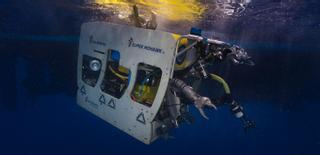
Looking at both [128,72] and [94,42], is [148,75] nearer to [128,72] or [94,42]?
[128,72]

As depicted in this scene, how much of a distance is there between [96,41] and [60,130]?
14.0 metres

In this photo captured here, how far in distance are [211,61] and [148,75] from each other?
3.51ft

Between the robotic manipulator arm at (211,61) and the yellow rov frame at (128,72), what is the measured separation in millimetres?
122

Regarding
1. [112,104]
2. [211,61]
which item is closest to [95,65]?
[112,104]

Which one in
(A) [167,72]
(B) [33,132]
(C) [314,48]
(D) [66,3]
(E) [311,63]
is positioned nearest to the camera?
(A) [167,72]

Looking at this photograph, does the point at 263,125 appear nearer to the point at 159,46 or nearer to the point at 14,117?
the point at 14,117

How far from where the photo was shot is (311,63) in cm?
2227

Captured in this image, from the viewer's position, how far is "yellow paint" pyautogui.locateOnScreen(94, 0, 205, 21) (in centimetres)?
837

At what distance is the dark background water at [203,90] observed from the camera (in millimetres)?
10766

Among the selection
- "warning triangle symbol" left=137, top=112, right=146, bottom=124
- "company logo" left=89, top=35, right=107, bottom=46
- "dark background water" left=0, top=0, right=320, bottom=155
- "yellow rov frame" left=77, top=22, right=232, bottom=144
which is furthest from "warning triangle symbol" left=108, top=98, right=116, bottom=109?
"dark background water" left=0, top=0, right=320, bottom=155

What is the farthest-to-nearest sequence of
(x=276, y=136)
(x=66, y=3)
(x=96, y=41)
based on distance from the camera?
(x=276, y=136) < (x=66, y=3) < (x=96, y=41)

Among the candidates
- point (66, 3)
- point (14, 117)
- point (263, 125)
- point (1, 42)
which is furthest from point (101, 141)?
point (263, 125)

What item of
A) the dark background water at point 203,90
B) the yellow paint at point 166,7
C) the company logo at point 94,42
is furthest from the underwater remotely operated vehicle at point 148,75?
the dark background water at point 203,90

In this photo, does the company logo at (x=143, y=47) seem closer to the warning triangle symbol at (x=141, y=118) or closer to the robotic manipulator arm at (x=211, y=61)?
the robotic manipulator arm at (x=211, y=61)
